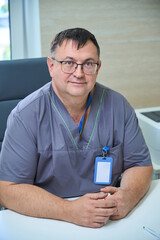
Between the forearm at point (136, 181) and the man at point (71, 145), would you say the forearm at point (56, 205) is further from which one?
the forearm at point (136, 181)

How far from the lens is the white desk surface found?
3.61 ft

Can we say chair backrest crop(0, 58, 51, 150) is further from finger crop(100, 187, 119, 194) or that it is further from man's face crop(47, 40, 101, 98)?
finger crop(100, 187, 119, 194)

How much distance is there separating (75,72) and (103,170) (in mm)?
434

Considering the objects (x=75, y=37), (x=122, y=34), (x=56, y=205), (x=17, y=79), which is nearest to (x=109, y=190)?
Answer: (x=56, y=205)

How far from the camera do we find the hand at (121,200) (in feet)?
3.96

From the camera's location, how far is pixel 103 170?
4.70ft

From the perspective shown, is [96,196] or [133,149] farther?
[133,149]

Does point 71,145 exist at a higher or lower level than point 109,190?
higher

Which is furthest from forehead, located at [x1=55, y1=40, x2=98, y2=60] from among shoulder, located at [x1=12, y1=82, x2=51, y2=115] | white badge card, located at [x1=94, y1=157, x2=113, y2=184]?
white badge card, located at [x1=94, y1=157, x2=113, y2=184]

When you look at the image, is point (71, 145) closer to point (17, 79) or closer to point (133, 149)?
point (133, 149)

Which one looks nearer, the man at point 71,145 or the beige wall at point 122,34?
the man at point 71,145

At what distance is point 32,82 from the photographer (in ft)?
5.59

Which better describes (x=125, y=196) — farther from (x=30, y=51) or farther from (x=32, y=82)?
(x=30, y=51)

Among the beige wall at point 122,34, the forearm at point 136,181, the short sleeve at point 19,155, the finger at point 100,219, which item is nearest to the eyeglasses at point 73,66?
the short sleeve at point 19,155
